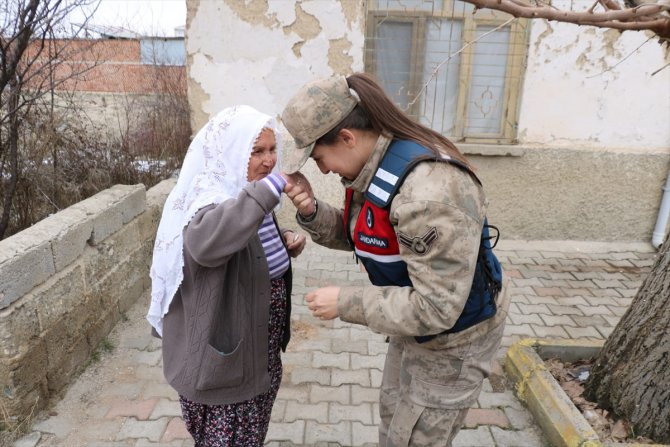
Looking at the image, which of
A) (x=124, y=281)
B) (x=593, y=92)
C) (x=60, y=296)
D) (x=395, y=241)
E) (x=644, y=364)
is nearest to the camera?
(x=395, y=241)

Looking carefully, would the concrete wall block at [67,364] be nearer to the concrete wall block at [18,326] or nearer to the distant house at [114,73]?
the concrete wall block at [18,326]

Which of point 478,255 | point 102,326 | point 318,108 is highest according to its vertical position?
point 318,108

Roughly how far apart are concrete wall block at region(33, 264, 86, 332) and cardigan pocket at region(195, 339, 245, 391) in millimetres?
1410

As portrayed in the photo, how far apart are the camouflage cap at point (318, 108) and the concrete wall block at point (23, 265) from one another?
1735 millimetres

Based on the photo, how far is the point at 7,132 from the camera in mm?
3580

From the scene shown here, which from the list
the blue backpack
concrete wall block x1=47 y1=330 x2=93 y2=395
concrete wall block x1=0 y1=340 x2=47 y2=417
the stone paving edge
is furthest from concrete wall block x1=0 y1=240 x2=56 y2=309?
the stone paving edge

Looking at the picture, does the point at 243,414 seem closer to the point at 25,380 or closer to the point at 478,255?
the point at 478,255

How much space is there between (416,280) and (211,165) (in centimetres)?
83

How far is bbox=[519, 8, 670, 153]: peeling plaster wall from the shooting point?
480 cm

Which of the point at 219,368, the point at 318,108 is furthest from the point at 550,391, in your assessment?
the point at 318,108

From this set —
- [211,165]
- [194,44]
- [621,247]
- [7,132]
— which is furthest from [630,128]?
[7,132]

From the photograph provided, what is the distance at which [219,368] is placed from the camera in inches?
67.8

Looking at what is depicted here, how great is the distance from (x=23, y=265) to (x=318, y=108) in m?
1.90

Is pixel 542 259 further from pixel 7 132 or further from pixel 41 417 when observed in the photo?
pixel 7 132
